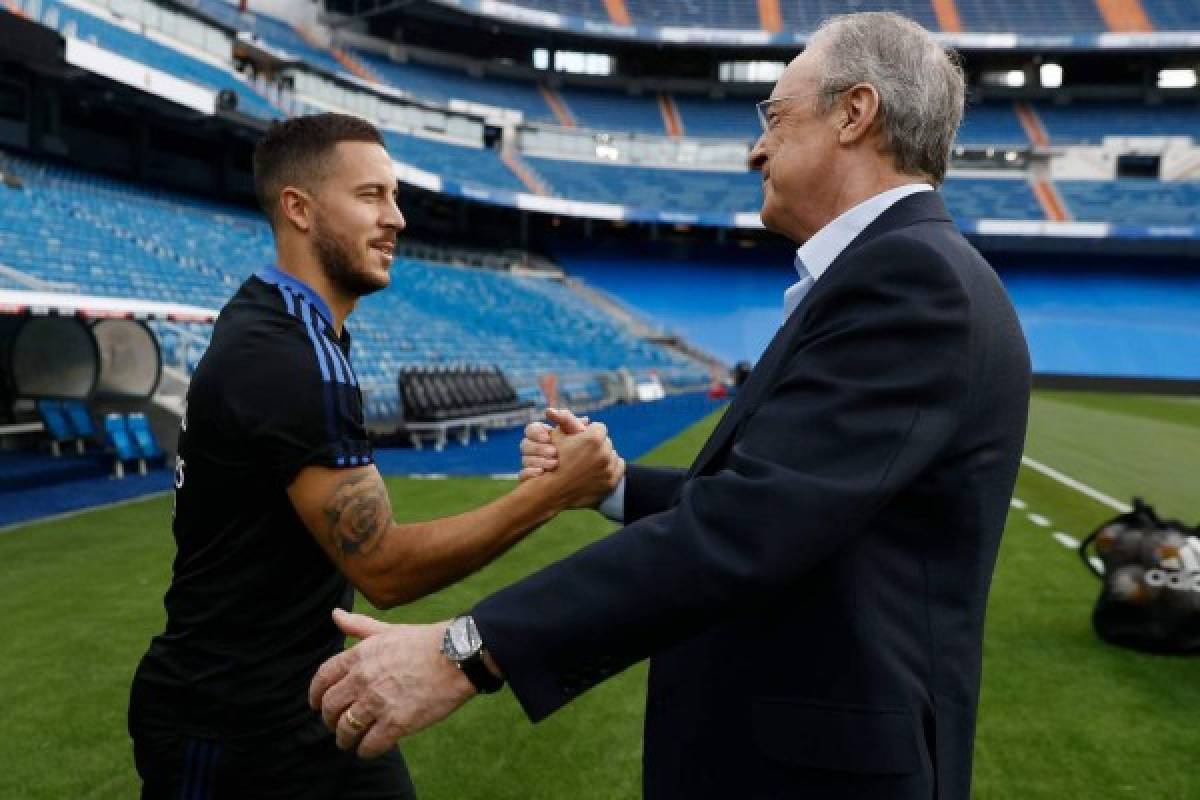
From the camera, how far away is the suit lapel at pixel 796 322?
1633 millimetres

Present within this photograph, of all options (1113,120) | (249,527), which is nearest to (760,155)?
(249,527)

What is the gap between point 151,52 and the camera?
29.2 metres

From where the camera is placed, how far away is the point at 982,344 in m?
1.52

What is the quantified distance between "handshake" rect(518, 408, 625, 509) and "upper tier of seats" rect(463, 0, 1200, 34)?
4997 cm

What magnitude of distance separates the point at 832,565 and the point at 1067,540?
28.7ft

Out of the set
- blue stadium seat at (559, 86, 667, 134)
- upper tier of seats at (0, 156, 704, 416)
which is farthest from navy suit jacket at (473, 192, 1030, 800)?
blue stadium seat at (559, 86, 667, 134)

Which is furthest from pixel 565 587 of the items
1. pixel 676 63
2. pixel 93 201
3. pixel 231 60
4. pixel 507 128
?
pixel 676 63

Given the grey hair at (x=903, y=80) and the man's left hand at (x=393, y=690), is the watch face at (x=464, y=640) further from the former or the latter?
the grey hair at (x=903, y=80)

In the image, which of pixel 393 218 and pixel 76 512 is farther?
pixel 76 512

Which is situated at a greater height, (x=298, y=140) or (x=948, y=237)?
(x=298, y=140)

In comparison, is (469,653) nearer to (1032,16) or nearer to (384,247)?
(384,247)

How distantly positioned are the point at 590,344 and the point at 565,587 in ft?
111

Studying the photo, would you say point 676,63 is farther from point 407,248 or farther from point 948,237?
point 948,237

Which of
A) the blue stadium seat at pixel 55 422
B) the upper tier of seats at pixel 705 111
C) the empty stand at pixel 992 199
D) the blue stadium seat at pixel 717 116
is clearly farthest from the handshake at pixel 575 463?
the blue stadium seat at pixel 717 116
